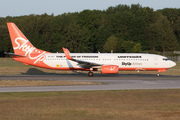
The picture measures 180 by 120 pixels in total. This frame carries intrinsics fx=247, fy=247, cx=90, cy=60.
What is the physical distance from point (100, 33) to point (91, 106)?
9452 centimetres

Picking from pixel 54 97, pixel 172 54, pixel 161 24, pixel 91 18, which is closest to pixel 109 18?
pixel 91 18

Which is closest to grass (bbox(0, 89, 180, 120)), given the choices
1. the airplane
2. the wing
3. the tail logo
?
the wing

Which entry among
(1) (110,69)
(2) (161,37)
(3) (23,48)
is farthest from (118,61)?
(2) (161,37)

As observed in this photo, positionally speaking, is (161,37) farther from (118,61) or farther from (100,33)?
(118,61)

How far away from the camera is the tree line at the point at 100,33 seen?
10125cm

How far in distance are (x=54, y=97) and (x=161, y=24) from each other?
314 feet

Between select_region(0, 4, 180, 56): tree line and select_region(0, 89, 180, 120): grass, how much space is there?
7456 cm

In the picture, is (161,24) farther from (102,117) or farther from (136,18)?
(102,117)

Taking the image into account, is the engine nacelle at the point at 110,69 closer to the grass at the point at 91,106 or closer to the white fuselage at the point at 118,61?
the white fuselage at the point at 118,61

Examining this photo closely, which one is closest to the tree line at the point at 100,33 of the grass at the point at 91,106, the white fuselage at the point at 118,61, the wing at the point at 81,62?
the white fuselage at the point at 118,61

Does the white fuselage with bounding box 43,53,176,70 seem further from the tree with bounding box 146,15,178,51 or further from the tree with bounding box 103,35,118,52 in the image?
the tree with bounding box 146,15,178,51

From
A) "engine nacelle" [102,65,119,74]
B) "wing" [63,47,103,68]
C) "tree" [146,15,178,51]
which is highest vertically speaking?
"tree" [146,15,178,51]

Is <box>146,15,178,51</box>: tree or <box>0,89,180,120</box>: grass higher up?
<box>146,15,178,51</box>: tree

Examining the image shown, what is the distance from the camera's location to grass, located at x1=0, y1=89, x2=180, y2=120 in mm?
12977
